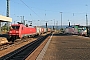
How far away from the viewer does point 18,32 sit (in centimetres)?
3772

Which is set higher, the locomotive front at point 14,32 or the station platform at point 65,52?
the locomotive front at point 14,32

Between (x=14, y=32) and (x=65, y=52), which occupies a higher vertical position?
(x=14, y=32)

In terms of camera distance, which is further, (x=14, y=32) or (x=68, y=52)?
(x=14, y=32)

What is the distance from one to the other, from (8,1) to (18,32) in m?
27.5

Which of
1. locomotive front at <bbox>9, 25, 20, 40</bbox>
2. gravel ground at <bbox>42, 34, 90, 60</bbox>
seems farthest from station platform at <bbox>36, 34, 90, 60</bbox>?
locomotive front at <bbox>9, 25, 20, 40</bbox>

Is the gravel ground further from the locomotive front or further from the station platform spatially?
the locomotive front

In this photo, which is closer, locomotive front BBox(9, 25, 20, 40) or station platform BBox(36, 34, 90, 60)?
station platform BBox(36, 34, 90, 60)

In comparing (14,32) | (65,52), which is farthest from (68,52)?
(14,32)

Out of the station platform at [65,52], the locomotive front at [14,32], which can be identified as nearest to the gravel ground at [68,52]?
the station platform at [65,52]

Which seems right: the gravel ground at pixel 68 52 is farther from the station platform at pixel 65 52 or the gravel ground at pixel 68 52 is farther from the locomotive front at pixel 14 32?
the locomotive front at pixel 14 32

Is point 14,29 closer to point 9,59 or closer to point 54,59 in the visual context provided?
point 9,59

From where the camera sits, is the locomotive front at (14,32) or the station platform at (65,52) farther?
the locomotive front at (14,32)

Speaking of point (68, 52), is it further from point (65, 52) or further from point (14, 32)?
point (14, 32)

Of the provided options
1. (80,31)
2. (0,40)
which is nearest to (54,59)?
(0,40)
